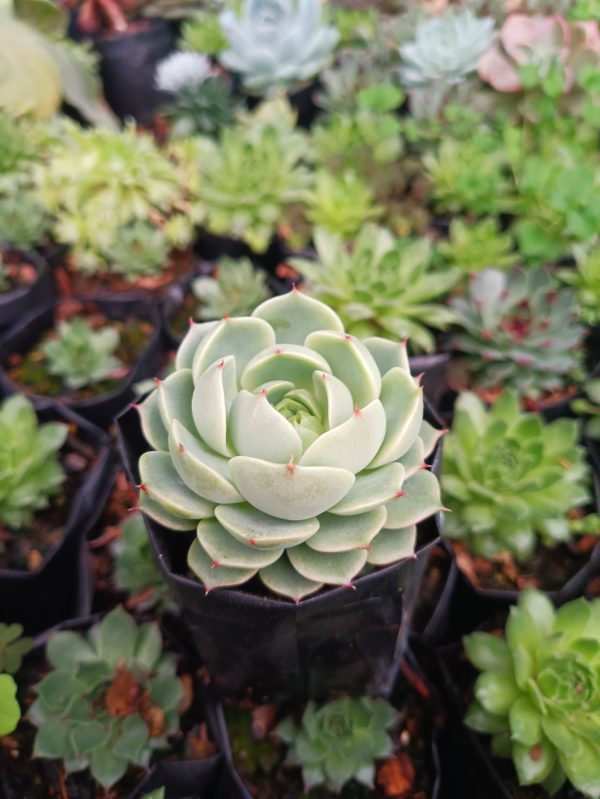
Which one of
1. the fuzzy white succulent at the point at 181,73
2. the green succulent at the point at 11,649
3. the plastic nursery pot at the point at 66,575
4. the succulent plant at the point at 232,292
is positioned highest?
the fuzzy white succulent at the point at 181,73

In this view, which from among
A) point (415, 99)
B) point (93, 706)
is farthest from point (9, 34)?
point (93, 706)

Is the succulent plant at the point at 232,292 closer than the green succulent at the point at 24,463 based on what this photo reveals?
No

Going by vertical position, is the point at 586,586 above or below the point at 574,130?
below

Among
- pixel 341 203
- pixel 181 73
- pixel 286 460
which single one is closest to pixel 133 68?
pixel 181 73

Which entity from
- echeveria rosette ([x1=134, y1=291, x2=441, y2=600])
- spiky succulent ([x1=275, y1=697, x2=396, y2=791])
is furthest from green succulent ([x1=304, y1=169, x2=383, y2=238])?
spiky succulent ([x1=275, y1=697, x2=396, y2=791])

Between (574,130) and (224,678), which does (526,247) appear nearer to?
(574,130)

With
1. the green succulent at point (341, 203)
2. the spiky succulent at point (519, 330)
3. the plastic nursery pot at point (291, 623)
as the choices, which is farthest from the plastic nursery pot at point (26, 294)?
the spiky succulent at point (519, 330)

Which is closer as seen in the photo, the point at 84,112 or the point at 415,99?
the point at 415,99

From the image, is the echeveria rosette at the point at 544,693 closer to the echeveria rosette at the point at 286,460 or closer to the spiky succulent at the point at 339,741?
the spiky succulent at the point at 339,741
